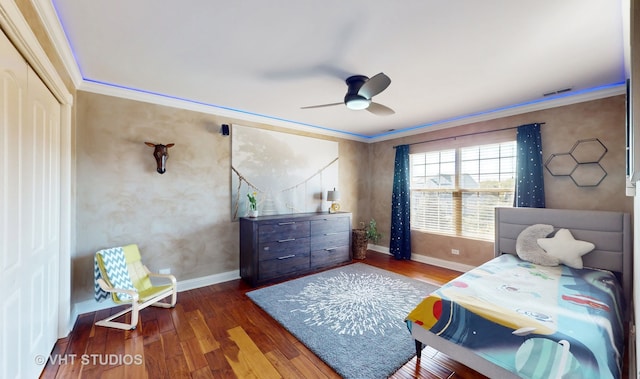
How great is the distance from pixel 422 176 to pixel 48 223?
4.93 meters

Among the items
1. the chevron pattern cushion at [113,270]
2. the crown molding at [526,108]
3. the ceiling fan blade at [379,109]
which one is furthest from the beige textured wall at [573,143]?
the chevron pattern cushion at [113,270]

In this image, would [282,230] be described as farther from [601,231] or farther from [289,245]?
[601,231]

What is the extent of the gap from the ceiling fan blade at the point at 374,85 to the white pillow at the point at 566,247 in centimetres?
253

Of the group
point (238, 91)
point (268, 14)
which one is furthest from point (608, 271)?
point (238, 91)

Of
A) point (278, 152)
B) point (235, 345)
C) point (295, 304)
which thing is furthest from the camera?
point (278, 152)

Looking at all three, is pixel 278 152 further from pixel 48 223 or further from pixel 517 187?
pixel 517 187

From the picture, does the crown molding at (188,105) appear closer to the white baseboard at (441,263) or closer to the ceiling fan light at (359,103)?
the ceiling fan light at (359,103)

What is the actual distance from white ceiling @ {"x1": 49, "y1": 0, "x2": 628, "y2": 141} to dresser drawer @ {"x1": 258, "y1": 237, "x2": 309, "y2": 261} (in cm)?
194

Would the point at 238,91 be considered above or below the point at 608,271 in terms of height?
above

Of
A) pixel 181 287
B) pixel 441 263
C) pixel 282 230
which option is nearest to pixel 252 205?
pixel 282 230

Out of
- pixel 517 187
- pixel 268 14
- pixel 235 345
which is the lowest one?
A: pixel 235 345

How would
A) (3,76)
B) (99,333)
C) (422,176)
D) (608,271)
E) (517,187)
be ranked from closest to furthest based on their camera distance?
1. (3,76)
2. (99,333)
3. (608,271)
4. (517,187)
5. (422,176)

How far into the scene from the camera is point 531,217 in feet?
10.7

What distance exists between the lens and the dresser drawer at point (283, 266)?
361 cm
